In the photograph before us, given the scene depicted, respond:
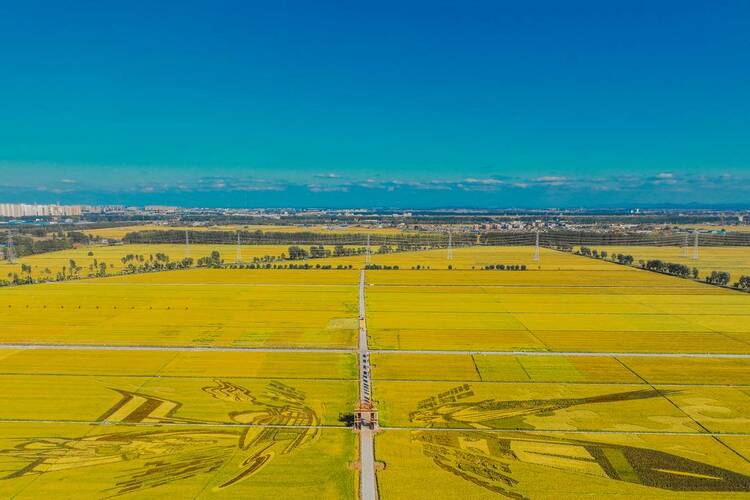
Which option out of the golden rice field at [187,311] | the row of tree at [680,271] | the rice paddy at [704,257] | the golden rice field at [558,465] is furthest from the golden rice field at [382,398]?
the rice paddy at [704,257]

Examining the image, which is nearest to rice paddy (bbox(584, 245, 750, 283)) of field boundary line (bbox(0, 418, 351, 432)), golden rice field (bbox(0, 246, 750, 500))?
golden rice field (bbox(0, 246, 750, 500))

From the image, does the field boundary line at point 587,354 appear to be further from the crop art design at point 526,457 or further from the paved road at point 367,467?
the paved road at point 367,467

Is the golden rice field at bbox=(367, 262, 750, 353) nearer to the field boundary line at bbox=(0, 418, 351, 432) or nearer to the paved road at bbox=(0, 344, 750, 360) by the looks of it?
the paved road at bbox=(0, 344, 750, 360)

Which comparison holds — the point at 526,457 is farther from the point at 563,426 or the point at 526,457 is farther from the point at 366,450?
the point at 366,450

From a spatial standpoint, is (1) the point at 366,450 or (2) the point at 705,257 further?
(2) the point at 705,257

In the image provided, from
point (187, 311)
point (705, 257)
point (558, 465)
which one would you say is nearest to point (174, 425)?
Answer: point (558, 465)

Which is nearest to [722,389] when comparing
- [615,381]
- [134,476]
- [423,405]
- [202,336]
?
[615,381]
